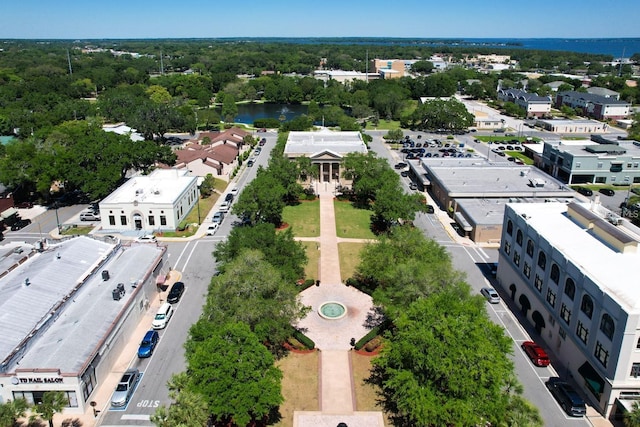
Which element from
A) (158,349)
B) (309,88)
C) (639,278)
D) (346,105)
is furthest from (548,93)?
(158,349)

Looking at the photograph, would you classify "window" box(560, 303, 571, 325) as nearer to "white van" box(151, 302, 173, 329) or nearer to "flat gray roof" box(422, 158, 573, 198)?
"white van" box(151, 302, 173, 329)

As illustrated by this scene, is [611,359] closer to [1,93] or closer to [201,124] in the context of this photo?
[201,124]

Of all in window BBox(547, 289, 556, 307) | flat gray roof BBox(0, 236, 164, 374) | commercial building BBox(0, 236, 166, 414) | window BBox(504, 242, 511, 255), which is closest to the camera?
commercial building BBox(0, 236, 166, 414)

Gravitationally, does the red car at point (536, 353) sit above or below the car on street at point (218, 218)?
below

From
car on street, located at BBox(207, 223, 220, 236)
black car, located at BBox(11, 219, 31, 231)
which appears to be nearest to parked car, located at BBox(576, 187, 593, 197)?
car on street, located at BBox(207, 223, 220, 236)

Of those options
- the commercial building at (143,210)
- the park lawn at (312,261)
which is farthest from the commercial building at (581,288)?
the commercial building at (143,210)

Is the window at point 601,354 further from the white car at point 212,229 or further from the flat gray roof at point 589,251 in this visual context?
the white car at point 212,229
